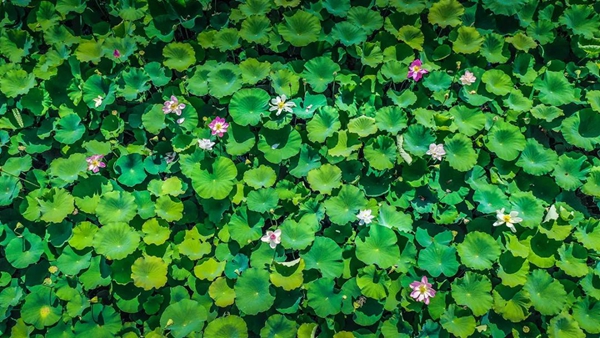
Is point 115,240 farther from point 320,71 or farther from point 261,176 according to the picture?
point 320,71

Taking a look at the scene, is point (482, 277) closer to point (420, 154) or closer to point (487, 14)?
point (420, 154)

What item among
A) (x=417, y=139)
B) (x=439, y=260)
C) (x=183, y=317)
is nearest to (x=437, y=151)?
(x=417, y=139)

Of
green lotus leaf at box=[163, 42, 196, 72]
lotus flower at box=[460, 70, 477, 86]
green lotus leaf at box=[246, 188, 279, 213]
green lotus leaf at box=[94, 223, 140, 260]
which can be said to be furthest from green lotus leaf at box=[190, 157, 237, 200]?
lotus flower at box=[460, 70, 477, 86]

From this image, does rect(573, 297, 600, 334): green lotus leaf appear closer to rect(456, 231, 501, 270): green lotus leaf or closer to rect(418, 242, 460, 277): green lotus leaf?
rect(456, 231, 501, 270): green lotus leaf

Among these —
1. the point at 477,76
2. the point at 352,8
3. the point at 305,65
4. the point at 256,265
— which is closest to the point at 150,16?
the point at 305,65

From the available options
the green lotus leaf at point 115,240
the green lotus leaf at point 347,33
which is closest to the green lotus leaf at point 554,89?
the green lotus leaf at point 347,33
